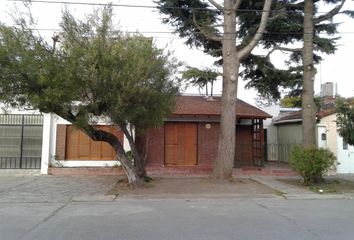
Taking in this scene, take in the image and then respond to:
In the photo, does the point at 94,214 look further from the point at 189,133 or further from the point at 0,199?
the point at 189,133

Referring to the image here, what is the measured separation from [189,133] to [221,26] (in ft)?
19.6

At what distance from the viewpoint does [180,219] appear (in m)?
9.23

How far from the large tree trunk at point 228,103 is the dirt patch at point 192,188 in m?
0.67

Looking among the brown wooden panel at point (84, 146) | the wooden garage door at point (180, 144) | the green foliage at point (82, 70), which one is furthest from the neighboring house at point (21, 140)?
the green foliage at point (82, 70)

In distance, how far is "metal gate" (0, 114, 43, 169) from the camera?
19984 mm

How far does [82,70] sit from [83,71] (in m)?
0.04

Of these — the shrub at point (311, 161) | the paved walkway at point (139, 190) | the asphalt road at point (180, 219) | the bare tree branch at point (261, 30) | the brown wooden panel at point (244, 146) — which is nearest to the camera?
the asphalt road at point (180, 219)

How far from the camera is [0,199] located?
12.6m

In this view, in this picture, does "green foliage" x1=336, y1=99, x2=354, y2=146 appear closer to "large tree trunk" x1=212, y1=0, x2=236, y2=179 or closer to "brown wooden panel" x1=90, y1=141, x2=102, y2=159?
"large tree trunk" x1=212, y1=0, x2=236, y2=179

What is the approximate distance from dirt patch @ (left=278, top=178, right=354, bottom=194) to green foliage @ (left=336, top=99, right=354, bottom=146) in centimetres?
174

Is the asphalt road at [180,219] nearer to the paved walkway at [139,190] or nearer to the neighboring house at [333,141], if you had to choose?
the paved walkway at [139,190]

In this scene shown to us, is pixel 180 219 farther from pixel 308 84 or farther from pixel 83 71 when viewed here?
pixel 308 84

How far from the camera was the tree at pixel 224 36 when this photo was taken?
16172 millimetres

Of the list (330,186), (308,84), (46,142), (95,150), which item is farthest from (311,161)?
(46,142)
